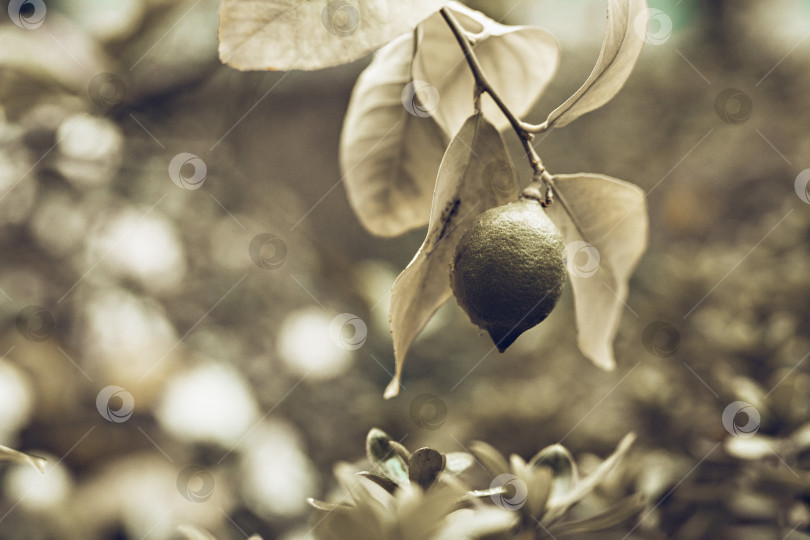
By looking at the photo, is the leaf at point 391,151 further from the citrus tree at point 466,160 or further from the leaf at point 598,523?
the leaf at point 598,523

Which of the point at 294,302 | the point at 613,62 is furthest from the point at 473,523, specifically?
the point at 294,302

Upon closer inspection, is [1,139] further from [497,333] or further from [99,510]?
[497,333]

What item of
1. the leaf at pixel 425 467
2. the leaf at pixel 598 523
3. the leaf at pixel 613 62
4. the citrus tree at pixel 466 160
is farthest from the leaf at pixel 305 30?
the leaf at pixel 598 523

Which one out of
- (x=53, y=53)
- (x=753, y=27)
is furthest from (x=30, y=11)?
(x=753, y=27)

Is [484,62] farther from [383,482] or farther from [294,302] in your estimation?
[294,302]

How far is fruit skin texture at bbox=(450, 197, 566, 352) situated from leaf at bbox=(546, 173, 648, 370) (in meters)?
0.08

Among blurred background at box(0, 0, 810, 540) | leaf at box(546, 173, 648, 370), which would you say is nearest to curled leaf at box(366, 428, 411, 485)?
leaf at box(546, 173, 648, 370)

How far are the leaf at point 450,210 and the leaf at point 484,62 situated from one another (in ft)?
0.36

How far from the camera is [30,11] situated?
1060 millimetres

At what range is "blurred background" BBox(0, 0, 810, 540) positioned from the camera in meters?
0.76

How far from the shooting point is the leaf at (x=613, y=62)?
359mm

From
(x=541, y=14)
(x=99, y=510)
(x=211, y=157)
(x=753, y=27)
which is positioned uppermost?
(x=753, y=27)

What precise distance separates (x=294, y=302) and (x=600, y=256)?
1.04 m

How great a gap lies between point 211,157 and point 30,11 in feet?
1.32
